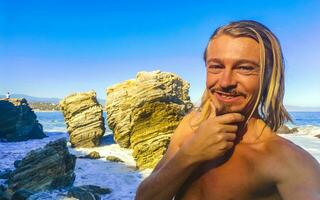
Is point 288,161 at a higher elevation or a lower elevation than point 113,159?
higher

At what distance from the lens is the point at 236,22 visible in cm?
208

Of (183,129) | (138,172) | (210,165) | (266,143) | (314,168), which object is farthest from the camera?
(138,172)

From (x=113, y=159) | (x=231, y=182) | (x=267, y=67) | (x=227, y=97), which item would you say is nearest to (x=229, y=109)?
(x=227, y=97)

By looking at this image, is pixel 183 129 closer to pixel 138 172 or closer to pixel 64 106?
pixel 138 172

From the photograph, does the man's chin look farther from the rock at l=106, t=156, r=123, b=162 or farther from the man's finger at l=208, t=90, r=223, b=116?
the rock at l=106, t=156, r=123, b=162

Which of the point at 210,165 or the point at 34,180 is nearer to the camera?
the point at 210,165

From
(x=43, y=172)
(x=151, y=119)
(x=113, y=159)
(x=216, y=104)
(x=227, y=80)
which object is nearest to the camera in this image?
(x=227, y=80)

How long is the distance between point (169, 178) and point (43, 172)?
10.4 meters

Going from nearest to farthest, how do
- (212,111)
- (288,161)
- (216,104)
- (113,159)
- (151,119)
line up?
1. (288,161)
2. (216,104)
3. (212,111)
4. (151,119)
5. (113,159)

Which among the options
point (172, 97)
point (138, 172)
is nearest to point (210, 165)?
point (138, 172)

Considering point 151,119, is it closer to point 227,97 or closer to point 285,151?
point 227,97

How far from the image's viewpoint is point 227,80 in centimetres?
192

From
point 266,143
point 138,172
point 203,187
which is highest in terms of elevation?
point 266,143

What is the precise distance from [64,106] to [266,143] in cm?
2758
